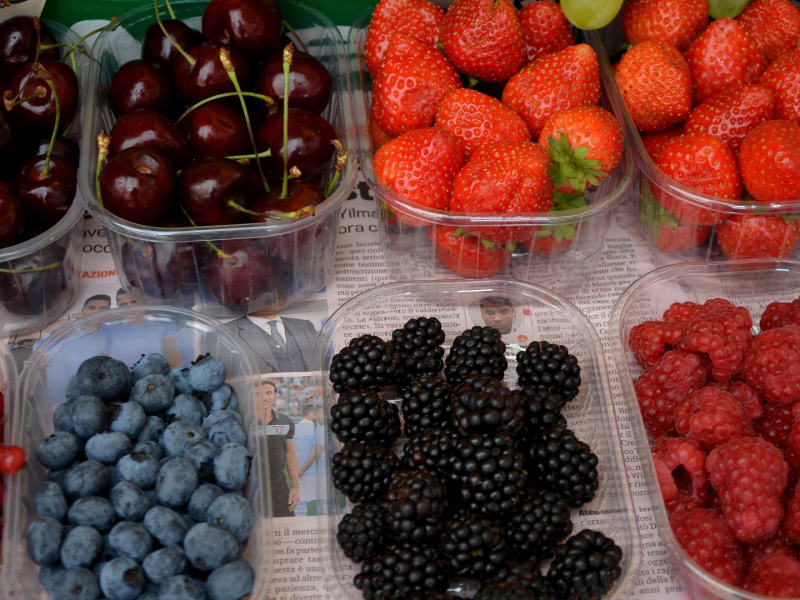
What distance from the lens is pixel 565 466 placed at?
110 cm

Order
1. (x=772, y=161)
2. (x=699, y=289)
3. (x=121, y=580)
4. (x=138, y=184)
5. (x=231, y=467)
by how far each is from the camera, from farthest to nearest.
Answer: (x=699, y=289) < (x=772, y=161) < (x=138, y=184) < (x=231, y=467) < (x=121, y=580)

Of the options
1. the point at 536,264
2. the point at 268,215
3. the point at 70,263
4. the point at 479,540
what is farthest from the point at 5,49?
the point at 479,540

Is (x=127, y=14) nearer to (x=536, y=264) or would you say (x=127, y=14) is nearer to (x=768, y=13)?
(x=536, y=264)

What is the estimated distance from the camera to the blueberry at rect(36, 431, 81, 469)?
107 cm

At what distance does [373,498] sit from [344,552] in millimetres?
87

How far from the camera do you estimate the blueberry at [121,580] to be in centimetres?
A: 95

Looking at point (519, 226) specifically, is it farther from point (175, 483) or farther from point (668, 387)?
point (175, 483)

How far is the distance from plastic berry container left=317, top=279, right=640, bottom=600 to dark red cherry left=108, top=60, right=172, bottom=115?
18.7 inches

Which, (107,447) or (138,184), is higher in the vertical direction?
(138,184)

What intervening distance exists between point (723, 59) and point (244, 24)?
0.83 metres

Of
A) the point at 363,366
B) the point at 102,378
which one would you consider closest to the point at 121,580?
the point at 102,378

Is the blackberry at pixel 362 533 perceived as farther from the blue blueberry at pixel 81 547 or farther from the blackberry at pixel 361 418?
the blue blueberry at pixel 81 547

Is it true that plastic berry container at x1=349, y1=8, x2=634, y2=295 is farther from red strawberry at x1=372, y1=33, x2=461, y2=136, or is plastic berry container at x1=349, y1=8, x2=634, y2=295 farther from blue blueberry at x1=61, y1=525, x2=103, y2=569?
blue blueberry at x1=61, y1=525, x2=103, y2=569

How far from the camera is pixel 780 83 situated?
1.41 meters
